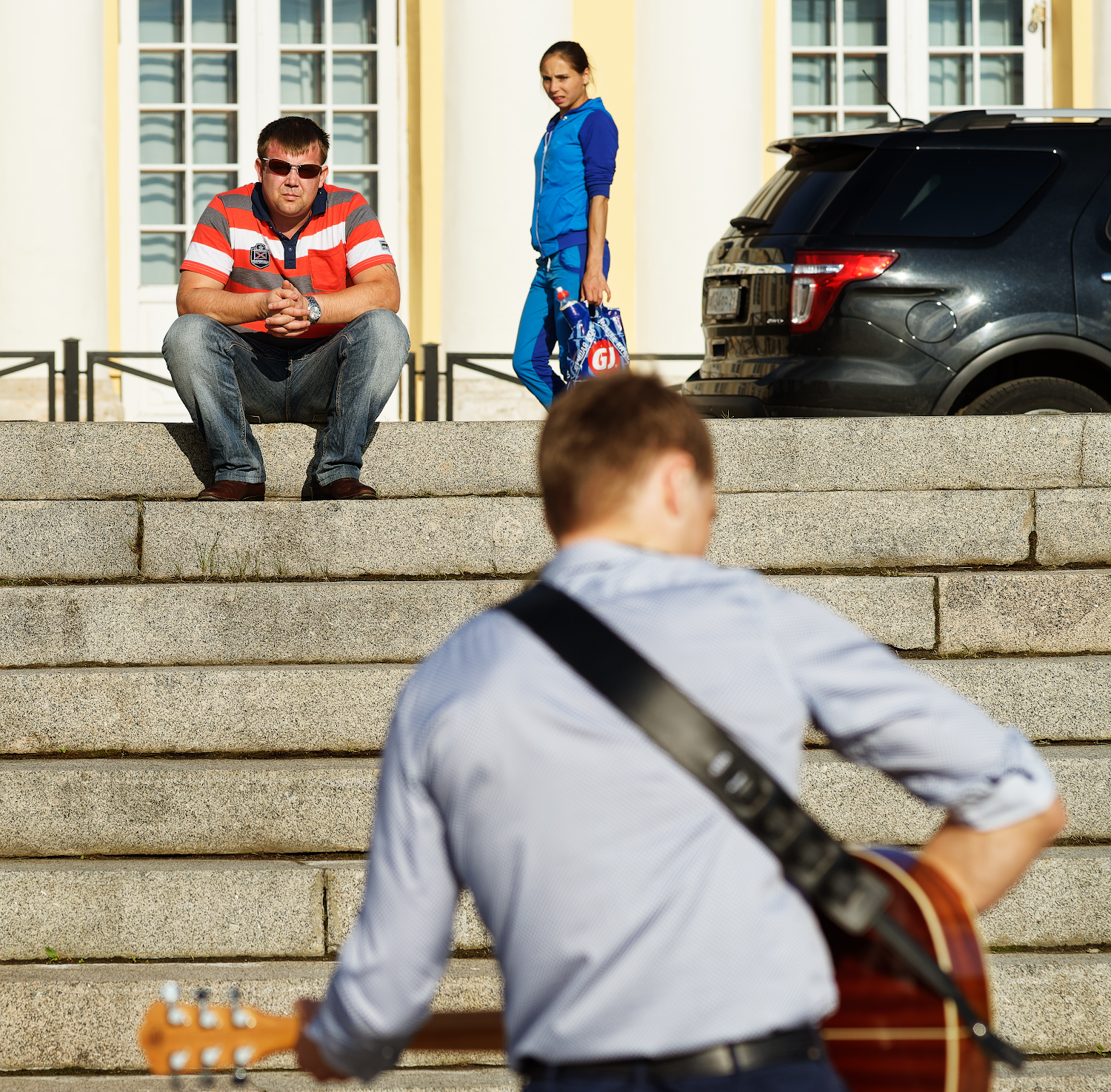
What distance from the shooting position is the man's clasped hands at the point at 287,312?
5691 mm

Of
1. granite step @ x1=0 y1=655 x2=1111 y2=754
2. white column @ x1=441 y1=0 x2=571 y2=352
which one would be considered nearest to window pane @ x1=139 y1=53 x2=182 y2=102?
white column @ x1=441 y1=0 x2=571 y2=352

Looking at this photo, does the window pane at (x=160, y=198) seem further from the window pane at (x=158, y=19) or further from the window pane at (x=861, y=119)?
the window pane at (x=861, y=119)

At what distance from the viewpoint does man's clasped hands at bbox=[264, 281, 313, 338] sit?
5691 mm

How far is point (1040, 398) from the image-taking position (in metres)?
6.45

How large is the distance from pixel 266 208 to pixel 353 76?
7.05 metres

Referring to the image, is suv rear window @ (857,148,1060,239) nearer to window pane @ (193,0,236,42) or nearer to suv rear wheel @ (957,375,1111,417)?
suv rear wheel @ (957,375,1111,417)

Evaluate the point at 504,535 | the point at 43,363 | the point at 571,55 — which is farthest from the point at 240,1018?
the point at 43,363

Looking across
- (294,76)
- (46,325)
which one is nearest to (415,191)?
(294,76)

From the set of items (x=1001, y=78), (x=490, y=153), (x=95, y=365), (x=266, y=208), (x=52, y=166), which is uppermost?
(x=1001, y=78)

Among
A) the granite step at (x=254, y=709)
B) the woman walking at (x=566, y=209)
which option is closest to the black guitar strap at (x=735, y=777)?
the granite step at (x=254, y=709)

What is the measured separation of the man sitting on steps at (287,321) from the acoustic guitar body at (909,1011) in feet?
13.5

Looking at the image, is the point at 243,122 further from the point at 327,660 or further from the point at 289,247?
the point at 327,660

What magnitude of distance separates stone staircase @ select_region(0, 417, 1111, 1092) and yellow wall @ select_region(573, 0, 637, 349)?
20.5 feet

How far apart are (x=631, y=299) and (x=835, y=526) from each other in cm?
699
